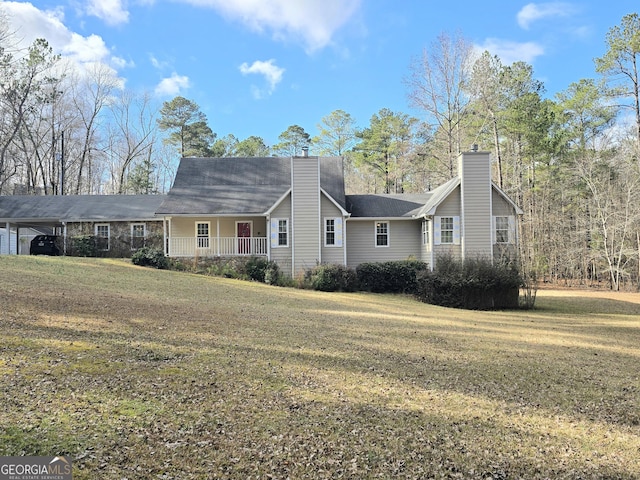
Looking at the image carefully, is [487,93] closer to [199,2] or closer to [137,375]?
[199,2]

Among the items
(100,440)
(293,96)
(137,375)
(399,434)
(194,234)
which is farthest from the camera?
(293,96)

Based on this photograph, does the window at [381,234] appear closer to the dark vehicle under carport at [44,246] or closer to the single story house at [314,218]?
the single story house at [314,218]

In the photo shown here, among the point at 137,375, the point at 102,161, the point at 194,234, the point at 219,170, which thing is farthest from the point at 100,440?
the point at 102,161

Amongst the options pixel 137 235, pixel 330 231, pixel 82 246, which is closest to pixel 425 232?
pixel 330 231

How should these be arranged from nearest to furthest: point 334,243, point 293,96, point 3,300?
point 3,300, point 334,243, point 293,96

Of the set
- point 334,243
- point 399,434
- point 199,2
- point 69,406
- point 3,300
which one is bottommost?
point 399,434

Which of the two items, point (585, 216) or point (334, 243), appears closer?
point (334, 243)

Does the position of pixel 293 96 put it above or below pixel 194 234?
above

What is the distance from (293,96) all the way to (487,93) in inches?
545

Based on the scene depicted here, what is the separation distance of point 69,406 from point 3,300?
20.4 ft

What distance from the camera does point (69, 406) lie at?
434 cm

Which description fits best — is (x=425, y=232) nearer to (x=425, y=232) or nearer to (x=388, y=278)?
(x=425, y=232)

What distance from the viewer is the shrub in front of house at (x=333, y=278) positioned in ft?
63.5

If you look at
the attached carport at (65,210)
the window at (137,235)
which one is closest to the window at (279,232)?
the attached carport at (65,210)
